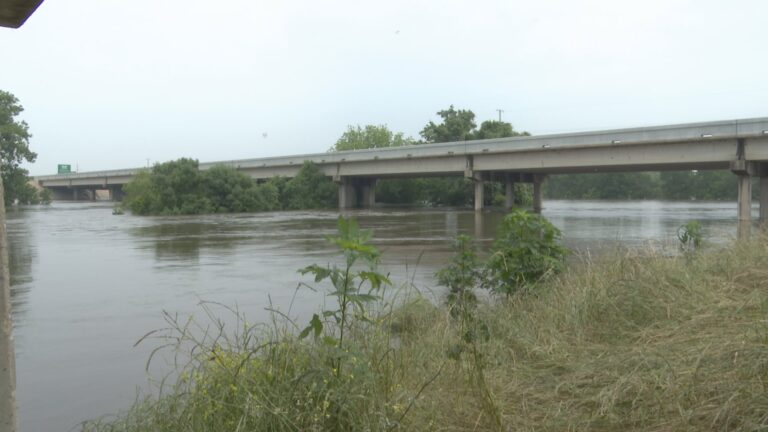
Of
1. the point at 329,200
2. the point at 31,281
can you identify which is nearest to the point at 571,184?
the point at 329,200

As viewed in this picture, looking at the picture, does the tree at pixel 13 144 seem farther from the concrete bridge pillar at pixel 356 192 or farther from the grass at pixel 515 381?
the grass at pixel 515 381

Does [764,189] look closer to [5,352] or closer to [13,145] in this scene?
[5,352]

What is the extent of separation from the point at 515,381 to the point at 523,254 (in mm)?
4290

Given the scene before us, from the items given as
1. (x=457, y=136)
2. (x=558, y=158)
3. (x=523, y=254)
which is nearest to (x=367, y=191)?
(x=457, y=136)

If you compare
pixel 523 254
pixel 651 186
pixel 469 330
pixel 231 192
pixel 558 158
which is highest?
pixel 558 158

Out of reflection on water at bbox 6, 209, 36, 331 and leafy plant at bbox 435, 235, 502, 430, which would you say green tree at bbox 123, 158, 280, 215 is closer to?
reflection on water at bbox 6, 209, 36, 331

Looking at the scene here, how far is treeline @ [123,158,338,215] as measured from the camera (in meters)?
52.9

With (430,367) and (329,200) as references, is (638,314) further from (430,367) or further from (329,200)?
(329,200)

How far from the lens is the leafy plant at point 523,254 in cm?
851

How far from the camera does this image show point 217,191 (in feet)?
184

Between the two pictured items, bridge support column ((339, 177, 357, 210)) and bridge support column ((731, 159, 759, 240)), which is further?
bridge support column ((339, 177, 357, 210))

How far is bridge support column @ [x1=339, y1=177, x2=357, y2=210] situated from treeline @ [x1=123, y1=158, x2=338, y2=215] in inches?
33.4

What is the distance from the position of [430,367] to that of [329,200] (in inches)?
2315

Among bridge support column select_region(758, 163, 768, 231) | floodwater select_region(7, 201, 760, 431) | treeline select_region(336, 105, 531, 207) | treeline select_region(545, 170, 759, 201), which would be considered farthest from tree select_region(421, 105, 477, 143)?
treeline select_region(545, 170, 759, 201)
